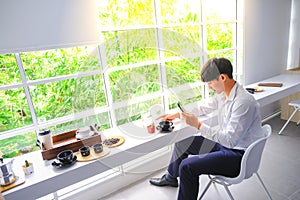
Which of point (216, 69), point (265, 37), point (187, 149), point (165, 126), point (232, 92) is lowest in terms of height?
point (187, 149)

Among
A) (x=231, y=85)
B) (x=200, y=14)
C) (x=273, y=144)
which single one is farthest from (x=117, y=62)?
(x=273, y=144)

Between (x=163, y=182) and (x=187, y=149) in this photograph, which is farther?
(x=163, y=182)

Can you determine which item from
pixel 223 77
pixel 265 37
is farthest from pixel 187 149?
pixel 265 37

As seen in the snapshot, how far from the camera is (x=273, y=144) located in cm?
238

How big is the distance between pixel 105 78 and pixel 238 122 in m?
1.04

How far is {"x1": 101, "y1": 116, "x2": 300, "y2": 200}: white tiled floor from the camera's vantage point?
168cm

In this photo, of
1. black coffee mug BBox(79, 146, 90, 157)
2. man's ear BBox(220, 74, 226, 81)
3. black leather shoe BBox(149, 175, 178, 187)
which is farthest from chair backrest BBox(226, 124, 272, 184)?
black coffee mug BBox(79, 146, 90, 157)

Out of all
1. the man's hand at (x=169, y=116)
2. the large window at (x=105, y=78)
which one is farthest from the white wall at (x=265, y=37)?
the man's hand at (x=169, y=116)

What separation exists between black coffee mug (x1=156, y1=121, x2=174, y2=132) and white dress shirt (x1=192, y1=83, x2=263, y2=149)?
26 cm

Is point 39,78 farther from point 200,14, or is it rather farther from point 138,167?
point 200,14

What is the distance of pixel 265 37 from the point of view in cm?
275

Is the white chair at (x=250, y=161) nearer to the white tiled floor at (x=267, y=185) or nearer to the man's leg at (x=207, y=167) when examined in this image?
the man's leg at (x=207, y=167)

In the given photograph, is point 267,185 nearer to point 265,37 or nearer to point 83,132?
point 83,132

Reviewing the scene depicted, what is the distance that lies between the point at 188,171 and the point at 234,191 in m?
0.67
